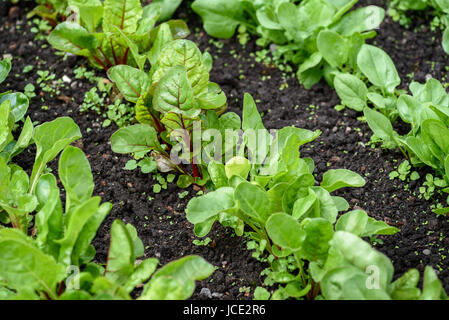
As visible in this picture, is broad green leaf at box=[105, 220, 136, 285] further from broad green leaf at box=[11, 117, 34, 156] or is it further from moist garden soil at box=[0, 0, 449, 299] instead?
broad green leaf at box=[11, 117, 34, 156]

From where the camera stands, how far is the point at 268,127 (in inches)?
96.7

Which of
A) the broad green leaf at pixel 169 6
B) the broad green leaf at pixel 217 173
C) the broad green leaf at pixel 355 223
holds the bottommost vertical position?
the broad green leaf at pixel 217 173

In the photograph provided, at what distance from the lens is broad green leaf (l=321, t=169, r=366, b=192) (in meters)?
1.85

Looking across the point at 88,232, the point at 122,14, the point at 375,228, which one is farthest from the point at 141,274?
the point at 122,14

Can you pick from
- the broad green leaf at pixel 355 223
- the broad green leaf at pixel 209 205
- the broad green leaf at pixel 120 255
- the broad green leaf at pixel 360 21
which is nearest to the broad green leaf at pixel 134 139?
the broad green leaf at pixel 209 205

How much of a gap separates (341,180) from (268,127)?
66cm

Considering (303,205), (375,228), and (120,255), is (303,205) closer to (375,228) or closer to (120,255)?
(375,228)

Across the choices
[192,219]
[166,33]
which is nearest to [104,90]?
[166,33]

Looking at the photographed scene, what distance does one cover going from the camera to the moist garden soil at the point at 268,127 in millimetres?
1973

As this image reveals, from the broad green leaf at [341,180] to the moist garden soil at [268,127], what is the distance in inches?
10.5

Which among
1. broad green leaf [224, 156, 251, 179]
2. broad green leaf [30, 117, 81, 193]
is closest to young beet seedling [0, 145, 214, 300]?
broad green leaf [30, 117, 81, 193]

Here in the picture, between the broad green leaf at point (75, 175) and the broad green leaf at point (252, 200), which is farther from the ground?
the broad green leaf at point (75, 175)

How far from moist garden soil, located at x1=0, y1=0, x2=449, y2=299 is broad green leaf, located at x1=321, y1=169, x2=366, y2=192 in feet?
0.88

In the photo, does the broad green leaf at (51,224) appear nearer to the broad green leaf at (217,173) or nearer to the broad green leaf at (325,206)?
the broad green leaf at (217,173)
